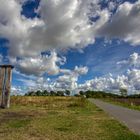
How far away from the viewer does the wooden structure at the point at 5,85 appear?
20.9 m

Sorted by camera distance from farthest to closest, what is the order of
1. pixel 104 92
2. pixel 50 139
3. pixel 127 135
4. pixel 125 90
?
pixel 104 92 → pixel 125 90 → pixel 127 135 → pixel 50 139

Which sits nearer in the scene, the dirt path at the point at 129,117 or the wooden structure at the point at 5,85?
the dirt path at the point at 129,117

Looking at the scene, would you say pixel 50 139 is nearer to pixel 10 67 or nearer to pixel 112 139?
pixel 112 139

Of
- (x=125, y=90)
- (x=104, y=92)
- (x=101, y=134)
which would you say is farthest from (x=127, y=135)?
(x=104, y=92)

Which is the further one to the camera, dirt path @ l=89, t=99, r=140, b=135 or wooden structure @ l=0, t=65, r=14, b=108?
wooden structure @ l=0, t=65, r=14, b=108

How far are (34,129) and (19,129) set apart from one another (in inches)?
22.9

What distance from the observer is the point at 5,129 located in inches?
409

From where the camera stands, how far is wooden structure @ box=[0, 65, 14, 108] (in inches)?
822

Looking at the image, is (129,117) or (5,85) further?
(5,85)

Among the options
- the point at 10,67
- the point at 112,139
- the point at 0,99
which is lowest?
the point at 112,139

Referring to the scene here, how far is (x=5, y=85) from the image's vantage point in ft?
68.7

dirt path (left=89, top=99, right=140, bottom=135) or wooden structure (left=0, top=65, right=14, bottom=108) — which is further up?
Answer: wooden structure (left=0, top=65, right=14, bottom=108)

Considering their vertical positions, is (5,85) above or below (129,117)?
above

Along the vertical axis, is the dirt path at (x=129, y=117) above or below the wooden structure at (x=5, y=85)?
below
